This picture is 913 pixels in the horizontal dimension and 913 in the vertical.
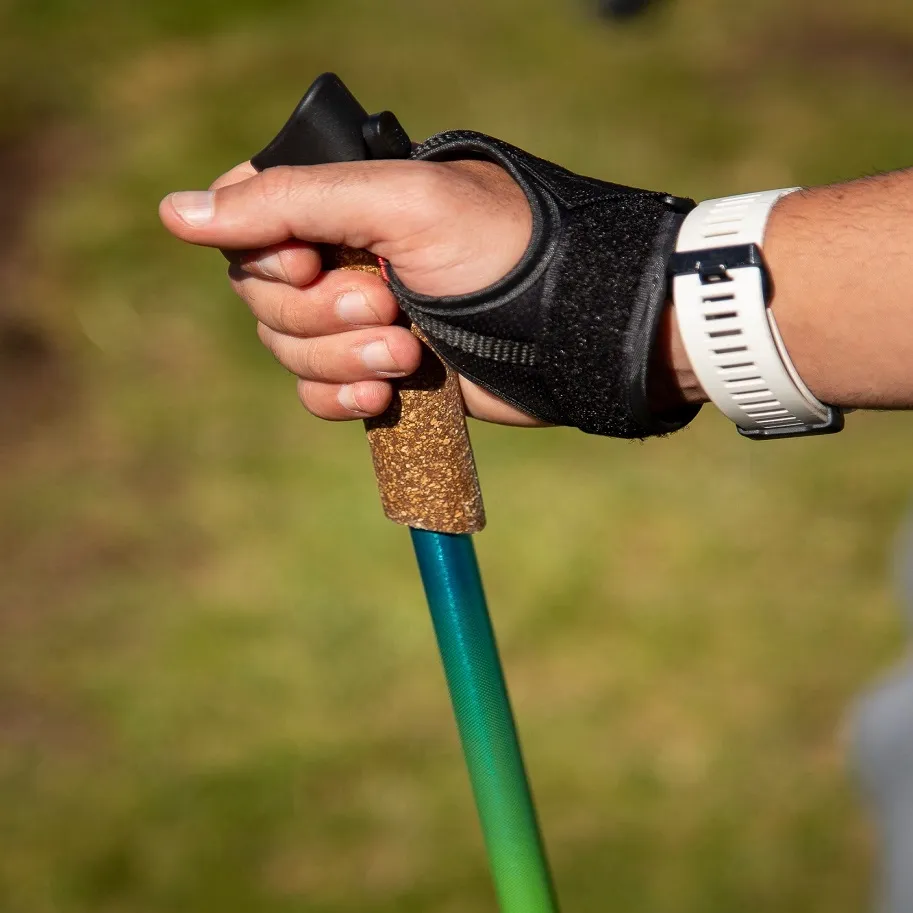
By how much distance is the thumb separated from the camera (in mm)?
1065

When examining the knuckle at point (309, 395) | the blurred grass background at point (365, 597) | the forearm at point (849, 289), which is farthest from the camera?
the blurred grass background at point (365, 597)

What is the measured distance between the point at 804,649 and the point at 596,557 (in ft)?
1.80

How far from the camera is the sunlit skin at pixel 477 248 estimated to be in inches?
42.0

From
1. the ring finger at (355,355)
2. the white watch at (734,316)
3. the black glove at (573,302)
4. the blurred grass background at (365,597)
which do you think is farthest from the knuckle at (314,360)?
the blurred grass background at (365,597)

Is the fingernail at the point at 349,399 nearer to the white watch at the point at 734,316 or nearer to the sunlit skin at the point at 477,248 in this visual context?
the sunlit skin at the point at 477,248

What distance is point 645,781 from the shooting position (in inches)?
99.4

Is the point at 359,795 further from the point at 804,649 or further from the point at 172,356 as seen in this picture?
the point at 172,356

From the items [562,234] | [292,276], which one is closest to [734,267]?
[562,234]

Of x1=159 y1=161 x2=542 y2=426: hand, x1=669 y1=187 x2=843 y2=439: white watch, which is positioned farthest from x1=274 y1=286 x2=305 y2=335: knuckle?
x1=669 y1=187 x2=843 y2=439: white watch

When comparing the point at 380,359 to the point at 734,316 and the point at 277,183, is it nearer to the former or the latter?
the point at 277,183

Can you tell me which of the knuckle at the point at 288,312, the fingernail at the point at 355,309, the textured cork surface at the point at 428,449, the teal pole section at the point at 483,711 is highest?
the knuckle at the point at 288,312

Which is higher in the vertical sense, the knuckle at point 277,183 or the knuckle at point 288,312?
the knuckle at point 277,183

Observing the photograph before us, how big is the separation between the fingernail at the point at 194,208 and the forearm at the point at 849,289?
504mm

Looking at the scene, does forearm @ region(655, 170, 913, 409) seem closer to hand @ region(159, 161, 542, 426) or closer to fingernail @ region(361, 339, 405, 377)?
hand @ region(159, 161, 542, 426)
